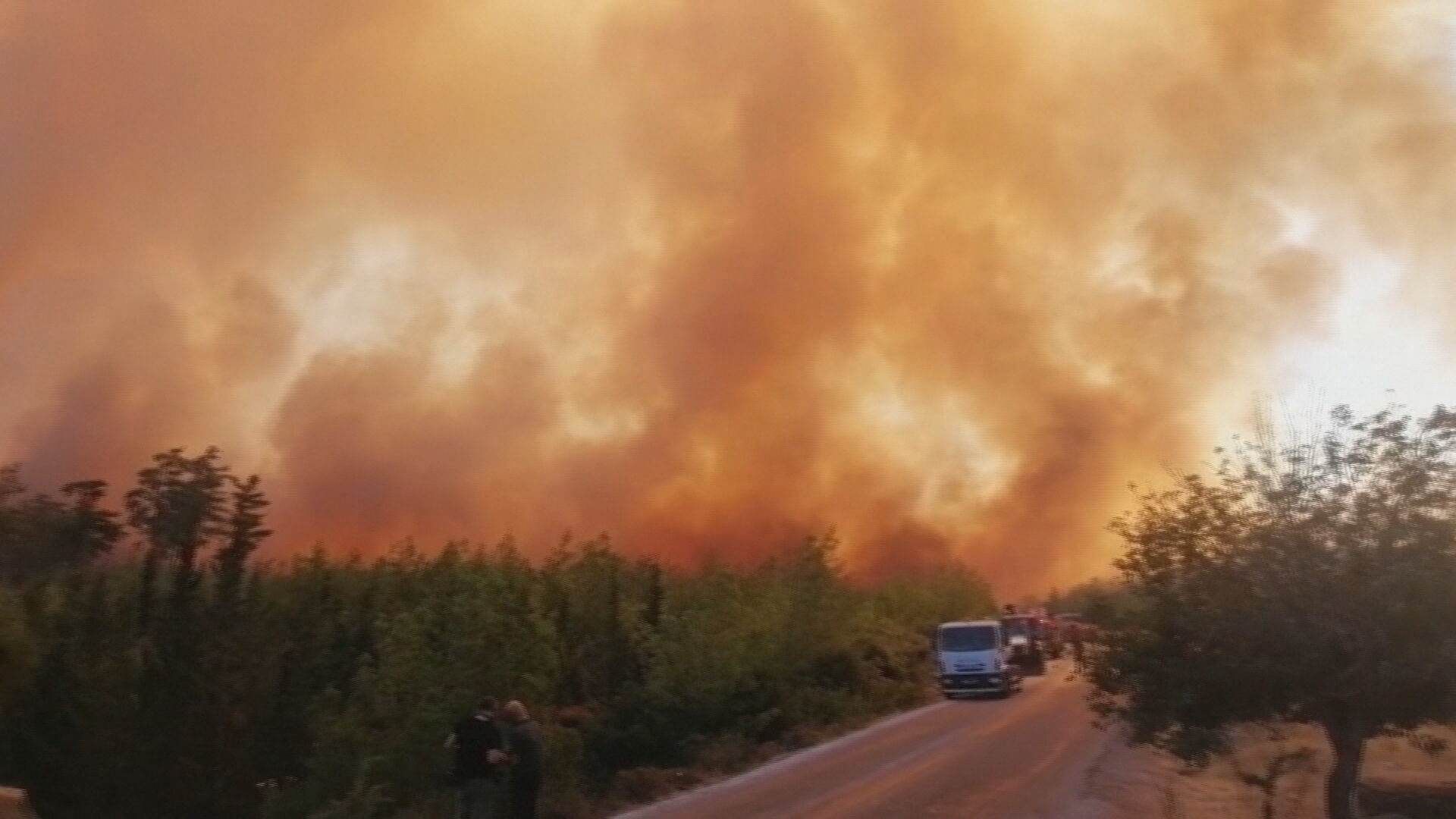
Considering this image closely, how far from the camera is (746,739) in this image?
105 ft

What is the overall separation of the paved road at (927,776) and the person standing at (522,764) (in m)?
5.06

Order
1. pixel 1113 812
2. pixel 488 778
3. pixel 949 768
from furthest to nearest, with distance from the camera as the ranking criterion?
pixel 949 768
pixel 1113 812
pixel 488 778

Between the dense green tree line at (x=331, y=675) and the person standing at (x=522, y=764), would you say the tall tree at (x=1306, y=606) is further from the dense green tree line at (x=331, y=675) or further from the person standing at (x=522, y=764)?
the dense green tree line at (x=331, y=675)

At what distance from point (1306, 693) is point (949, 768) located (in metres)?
12.1

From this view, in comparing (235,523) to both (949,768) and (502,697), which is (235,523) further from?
(949,768)

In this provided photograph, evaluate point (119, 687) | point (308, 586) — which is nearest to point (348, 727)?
point (119, 687)

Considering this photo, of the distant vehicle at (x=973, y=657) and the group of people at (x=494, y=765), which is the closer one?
the group of people at (x=494, y=765)

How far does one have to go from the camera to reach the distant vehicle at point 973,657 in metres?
44.3

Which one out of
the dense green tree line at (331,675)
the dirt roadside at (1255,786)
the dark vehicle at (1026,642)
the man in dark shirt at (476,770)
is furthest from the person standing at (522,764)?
the dark vehicle at (1026,642)

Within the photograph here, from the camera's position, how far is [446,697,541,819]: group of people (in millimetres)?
15492

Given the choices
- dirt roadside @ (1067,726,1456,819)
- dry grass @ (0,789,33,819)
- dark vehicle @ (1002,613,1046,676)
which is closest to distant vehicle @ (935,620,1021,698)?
dark vehicle @ (1002,613,1046,676)

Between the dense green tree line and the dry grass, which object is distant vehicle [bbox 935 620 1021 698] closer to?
the dense green tree line

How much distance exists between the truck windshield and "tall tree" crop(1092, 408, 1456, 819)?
2961 cm

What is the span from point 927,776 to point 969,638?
21.1m
